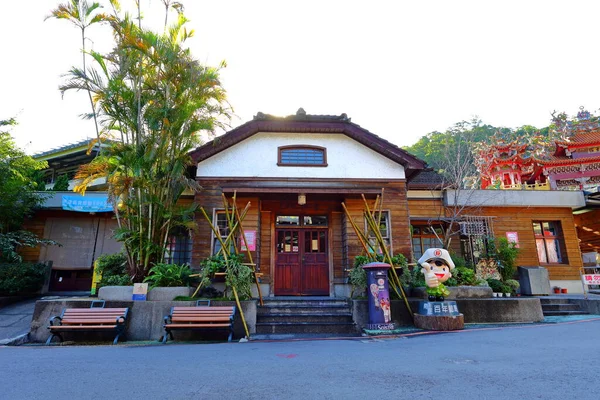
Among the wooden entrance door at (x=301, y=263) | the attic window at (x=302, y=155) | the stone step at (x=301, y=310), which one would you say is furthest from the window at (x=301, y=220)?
the stone step at (x=301, y=310)

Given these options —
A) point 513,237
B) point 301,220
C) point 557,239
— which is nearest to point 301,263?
point 301,220

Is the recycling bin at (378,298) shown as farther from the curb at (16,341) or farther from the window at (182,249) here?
the curb at (16,341)

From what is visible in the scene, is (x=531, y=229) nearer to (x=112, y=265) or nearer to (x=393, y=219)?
(x=393, y=219)

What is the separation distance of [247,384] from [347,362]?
1639 millimetres

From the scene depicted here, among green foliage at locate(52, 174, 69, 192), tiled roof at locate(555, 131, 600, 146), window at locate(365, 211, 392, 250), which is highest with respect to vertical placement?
tiled roof at locate(555, 131, 600, 146)

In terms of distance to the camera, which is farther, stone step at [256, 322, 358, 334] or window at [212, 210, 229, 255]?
window at [212, 210, 229, 255]

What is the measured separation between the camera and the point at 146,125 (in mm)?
8961

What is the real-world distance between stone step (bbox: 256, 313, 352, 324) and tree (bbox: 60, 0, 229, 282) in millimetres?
3343

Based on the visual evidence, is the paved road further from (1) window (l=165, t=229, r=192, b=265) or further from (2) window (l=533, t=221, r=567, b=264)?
(2) window (l=533, t=221, r=567, b=264)

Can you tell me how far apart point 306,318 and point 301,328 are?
406 millimetres

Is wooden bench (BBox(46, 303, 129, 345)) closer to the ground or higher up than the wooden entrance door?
closer to the ground

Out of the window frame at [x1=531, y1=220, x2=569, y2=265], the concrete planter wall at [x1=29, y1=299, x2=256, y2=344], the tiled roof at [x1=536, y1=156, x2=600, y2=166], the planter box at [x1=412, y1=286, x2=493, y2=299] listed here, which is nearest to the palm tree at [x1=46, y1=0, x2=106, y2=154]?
the concrete planter wall at [x1=29, y1=299, x2=256, y2=344]

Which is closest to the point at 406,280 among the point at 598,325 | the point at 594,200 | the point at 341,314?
the point at 341,314

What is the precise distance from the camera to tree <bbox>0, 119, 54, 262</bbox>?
1023cm
